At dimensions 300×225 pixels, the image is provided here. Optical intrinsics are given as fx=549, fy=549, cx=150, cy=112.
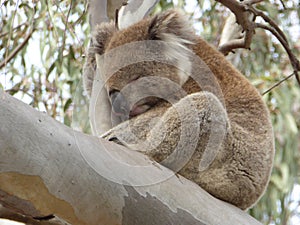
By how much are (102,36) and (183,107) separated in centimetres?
79

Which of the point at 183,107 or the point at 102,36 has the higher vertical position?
the point at 102,36

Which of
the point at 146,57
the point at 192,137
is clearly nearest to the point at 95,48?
the point at 146,57

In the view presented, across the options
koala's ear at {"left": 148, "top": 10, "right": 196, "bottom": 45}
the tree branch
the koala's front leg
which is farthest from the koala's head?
the koala's front leg

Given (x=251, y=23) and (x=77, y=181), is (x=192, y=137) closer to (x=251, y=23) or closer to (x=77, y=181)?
(x=77, y=181)

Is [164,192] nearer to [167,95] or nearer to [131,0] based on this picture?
[167,95]

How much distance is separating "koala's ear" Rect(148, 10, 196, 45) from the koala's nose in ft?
1.31

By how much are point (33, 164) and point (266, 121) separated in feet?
4.93

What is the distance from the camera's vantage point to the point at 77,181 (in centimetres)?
162

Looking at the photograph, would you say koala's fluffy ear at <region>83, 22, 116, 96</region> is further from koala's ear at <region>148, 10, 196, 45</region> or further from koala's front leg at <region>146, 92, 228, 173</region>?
koala's front leg at <region>146, 92, 228, 173</region>

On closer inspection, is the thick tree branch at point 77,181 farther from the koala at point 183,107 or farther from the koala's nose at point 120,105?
the koala's nose at point 120,105

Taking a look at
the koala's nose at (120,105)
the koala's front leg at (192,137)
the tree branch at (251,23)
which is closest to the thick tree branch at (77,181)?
the koala's front leg at (192,137)

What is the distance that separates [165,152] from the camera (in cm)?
229

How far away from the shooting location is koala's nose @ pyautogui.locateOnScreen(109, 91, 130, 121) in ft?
8.81

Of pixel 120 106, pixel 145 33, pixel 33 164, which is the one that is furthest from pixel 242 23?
pixel 33 164
